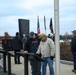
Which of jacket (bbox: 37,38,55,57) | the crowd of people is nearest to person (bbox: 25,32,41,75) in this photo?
the crowd of people

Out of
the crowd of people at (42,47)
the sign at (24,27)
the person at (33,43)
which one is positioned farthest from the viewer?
the sign at (24,27)

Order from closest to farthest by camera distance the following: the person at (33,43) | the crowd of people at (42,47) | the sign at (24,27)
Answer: the crowd of people at (42,47) → the person at (33,43) → the sign at (24,27)

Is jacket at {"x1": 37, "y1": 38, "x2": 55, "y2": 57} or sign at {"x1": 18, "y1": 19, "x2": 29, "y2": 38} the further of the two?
sign at {"x1": 18, "y1": 19, "x2": 29, "y2": 38}

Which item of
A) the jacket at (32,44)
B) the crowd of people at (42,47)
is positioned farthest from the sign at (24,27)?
the jacket at (32,44)

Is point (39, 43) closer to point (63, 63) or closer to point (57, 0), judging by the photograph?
point (57, 0)

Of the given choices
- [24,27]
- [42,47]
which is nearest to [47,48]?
[42,47]

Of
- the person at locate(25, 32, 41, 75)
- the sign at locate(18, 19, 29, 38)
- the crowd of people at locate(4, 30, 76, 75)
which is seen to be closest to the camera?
the crowd of people at locate(4, 30, 76, 75)

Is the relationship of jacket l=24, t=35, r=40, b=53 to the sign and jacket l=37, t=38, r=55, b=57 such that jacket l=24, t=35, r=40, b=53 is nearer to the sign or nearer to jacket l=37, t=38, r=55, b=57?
Result: jacket l=37, t=38, r=55, b=57

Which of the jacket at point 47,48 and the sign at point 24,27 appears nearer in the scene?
the jacket at point 47,48

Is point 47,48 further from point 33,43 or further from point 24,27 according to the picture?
point 24,27

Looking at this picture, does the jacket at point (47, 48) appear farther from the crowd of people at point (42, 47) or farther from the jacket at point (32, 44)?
the jacket at point (32, 44)

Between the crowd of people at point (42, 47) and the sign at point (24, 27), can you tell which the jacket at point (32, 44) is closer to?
the crowd of people at point (42, 47)

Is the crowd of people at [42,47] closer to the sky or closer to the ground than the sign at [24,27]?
closer to the ground

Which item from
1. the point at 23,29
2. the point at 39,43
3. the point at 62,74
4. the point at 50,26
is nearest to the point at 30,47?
the point at 39,43
